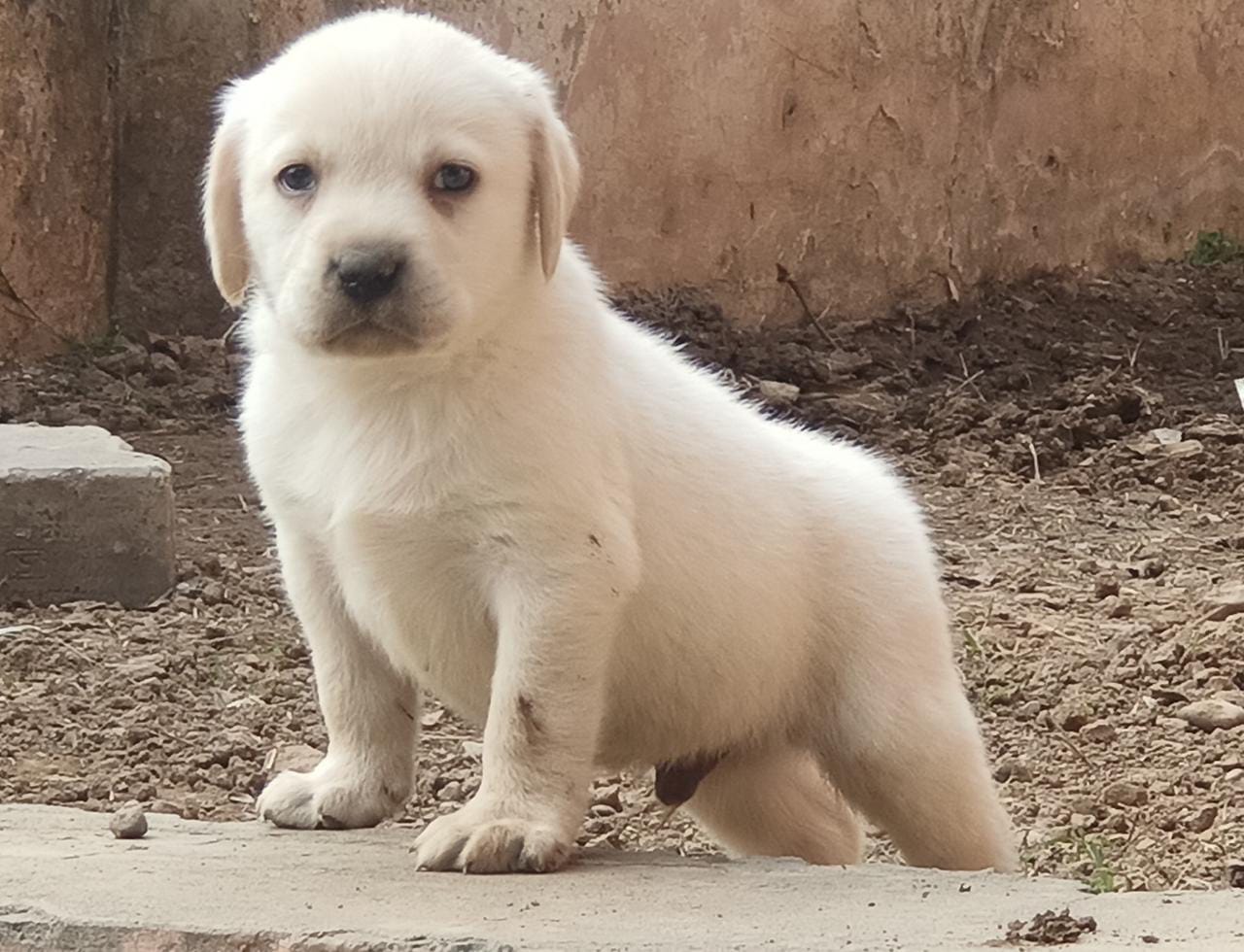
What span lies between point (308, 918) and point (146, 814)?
1163 mm

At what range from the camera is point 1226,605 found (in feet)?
18.5

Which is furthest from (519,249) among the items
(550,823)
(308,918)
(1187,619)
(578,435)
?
(1187,619)

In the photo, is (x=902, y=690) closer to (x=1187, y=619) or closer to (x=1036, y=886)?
(x=1036, y=886)

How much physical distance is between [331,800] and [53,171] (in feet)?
16.8

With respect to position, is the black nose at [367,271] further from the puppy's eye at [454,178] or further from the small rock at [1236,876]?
the small rock at [1236,876]

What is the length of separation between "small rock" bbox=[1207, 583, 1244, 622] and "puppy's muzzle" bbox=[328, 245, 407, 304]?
10.1 ft

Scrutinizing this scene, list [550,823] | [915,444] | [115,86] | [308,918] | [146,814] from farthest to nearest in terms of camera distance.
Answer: [115,86]
[915,444]
[146,814]
[550,823]
[308,918]

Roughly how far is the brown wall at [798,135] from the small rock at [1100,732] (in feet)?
13.2

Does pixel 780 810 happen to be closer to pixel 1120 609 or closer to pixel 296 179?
pixel 296 179

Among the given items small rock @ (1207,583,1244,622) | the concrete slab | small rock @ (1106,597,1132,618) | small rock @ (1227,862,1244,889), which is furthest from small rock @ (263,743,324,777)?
small rock @ (1207,583,1244,622)

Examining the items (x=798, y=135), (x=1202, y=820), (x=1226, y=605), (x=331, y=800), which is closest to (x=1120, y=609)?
(x=1226, y=605)

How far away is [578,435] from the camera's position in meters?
3.45

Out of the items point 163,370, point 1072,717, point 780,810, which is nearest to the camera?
point 780,810

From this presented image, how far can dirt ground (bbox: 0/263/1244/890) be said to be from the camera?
15.3 feet
